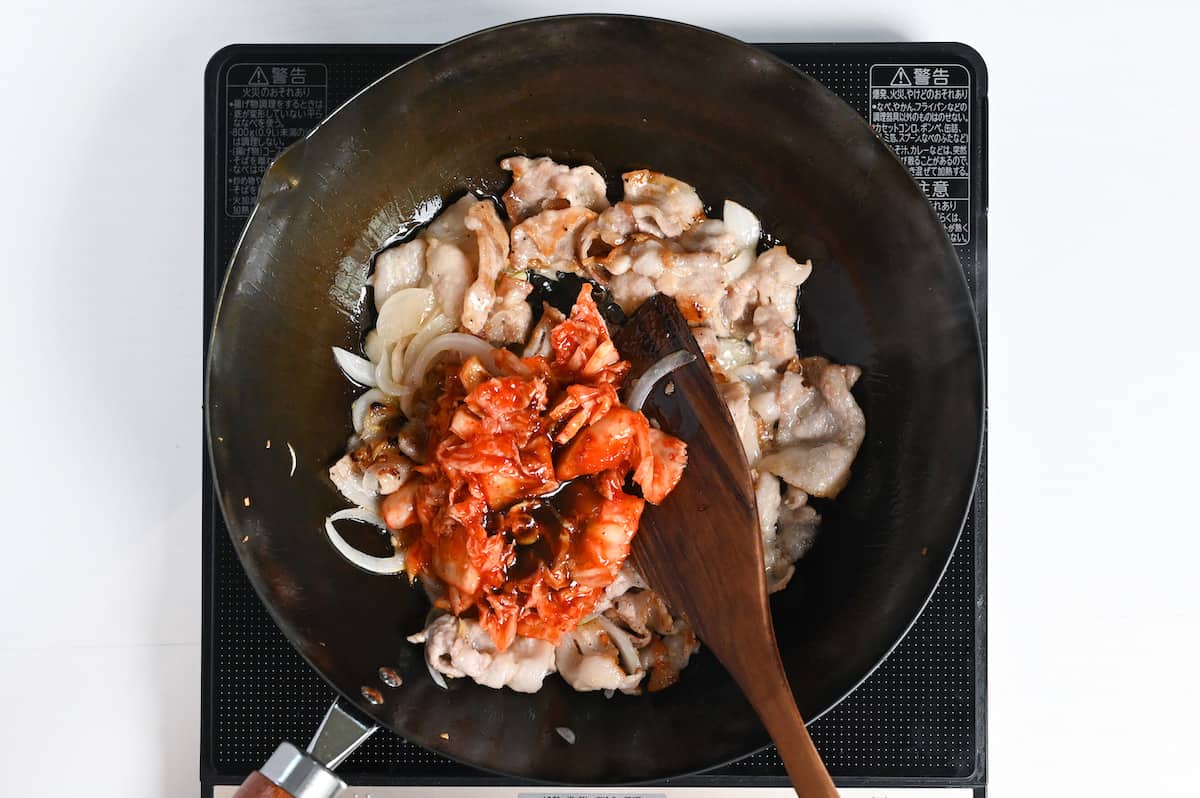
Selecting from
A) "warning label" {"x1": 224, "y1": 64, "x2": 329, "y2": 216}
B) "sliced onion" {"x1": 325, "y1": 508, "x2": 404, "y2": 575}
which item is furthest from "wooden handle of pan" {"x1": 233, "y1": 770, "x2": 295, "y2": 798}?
"warning label" {"x1": 224, "y1": 64, "x2": 329, "y2": 216}

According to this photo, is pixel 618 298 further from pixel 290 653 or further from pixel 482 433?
pixel 290 653

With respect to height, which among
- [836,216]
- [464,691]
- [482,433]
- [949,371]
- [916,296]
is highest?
[836,216]

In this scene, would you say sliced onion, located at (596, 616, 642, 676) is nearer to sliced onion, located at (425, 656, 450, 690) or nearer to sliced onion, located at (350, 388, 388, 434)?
sliced onion, located at (425, 656, 450, 690)

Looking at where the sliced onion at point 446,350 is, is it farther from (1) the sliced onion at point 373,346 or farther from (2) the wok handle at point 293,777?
(2) the wok handle at point 293,777

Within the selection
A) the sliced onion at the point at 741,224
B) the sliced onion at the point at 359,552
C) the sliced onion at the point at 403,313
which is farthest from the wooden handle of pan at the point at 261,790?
the sliced onion at the point at 741,224
